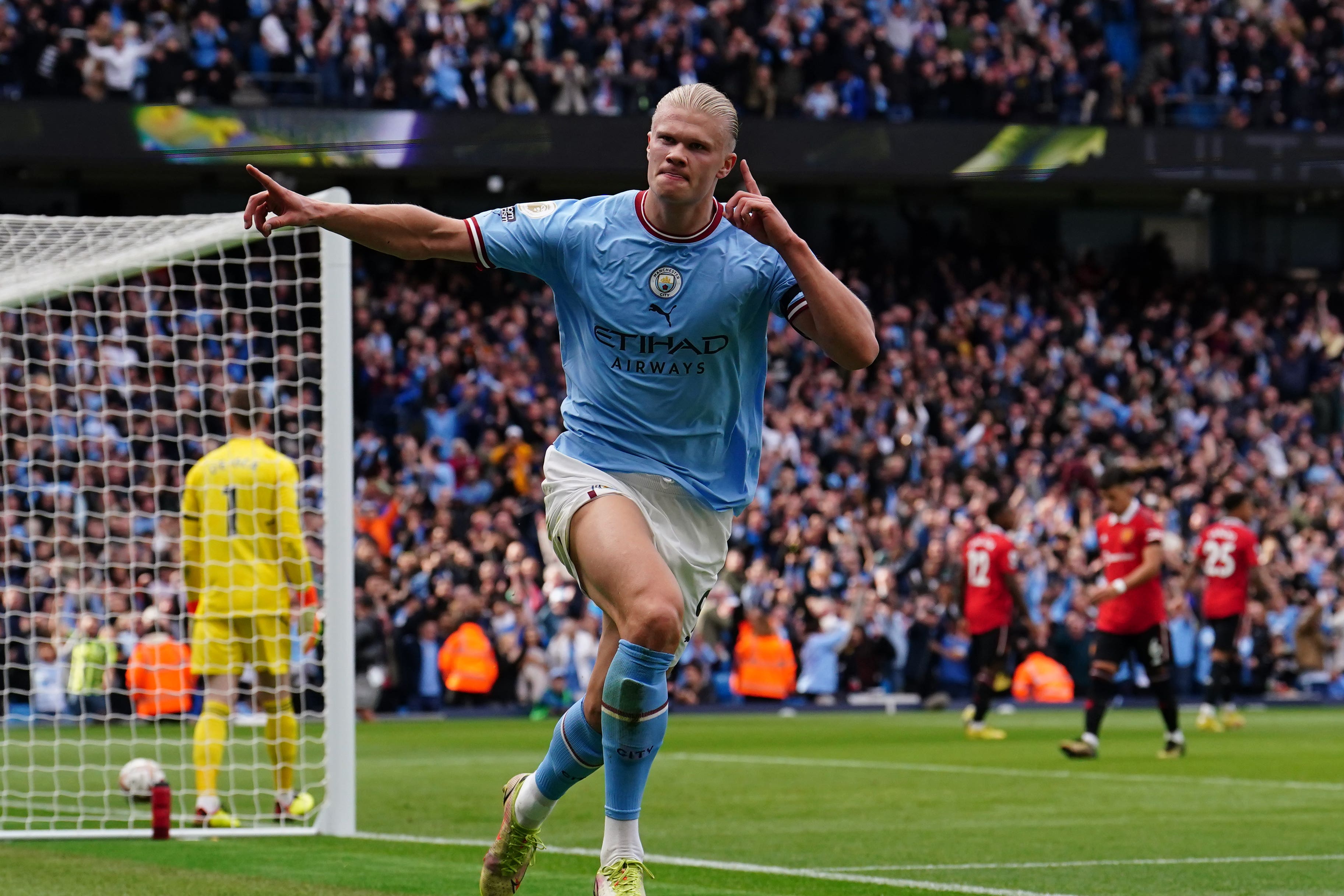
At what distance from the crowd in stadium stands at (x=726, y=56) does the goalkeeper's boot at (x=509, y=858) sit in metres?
21.8

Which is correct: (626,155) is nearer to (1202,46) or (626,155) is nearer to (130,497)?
(1202,46)

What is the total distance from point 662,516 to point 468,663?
17128 millimetres

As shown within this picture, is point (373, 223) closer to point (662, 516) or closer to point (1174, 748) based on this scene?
point (662, 516)

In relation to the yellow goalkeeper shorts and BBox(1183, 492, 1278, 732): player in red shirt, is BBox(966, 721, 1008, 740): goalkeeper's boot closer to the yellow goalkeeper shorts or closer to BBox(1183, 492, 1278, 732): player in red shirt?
BBox(1183, 492, 1278, 732): player in red shirt

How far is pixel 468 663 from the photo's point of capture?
22.7 metres

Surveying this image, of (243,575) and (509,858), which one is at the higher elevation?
(243,575)

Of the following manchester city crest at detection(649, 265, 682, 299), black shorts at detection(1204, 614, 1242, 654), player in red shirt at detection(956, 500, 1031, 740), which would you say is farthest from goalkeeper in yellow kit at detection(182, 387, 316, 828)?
black shorts at detection(1204, 614, 1242, 654)

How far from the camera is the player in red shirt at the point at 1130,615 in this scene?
14578 millimetres

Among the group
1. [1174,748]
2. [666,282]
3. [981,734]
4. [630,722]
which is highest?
[666,282]

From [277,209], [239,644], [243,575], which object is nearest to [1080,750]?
[239,644]

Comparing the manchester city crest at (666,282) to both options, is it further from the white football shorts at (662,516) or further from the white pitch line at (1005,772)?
the white pitch line at (1005,772)

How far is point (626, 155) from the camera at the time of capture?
1134 inches

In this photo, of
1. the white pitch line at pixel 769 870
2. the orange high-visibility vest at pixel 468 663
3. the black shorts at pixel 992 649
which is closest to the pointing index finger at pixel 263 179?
the white pitch line at pixel 769 870

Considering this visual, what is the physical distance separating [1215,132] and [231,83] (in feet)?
52.0
